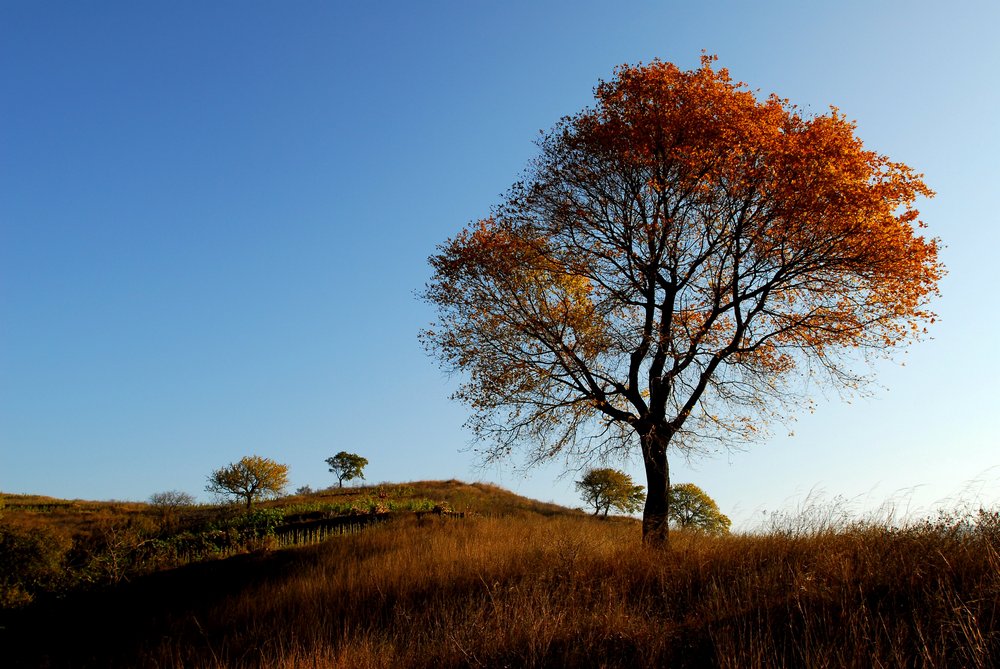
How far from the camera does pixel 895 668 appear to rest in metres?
6.33

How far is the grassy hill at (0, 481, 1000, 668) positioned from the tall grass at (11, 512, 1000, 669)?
1.5 inches

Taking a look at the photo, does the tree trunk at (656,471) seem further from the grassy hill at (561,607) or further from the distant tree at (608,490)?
the distant tree at (608,490)

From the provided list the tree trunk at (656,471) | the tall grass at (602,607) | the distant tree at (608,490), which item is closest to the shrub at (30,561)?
the tall grass at (602,607)

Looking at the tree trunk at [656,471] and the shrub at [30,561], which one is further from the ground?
the tree trunk at [656,471]

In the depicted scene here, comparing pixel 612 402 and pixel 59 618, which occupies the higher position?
pixel 612 402

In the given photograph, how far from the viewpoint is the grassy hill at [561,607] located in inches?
282

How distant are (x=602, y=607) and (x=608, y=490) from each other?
33.6 m

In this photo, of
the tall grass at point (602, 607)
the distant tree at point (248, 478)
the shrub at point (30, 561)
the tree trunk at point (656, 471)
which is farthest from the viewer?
the distant tree at point (248, 478)

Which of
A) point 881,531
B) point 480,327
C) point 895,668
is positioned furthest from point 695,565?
point 480,327

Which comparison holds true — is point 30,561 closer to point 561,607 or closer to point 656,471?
point 561,607

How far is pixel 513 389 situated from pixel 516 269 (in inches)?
115

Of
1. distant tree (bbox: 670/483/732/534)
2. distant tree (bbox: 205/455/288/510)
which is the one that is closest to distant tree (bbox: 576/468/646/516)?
distant tree (bbox: 670/483/732/534)

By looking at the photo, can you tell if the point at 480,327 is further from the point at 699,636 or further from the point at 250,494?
the point at 250,494

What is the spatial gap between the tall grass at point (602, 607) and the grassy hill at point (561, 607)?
4 cm
